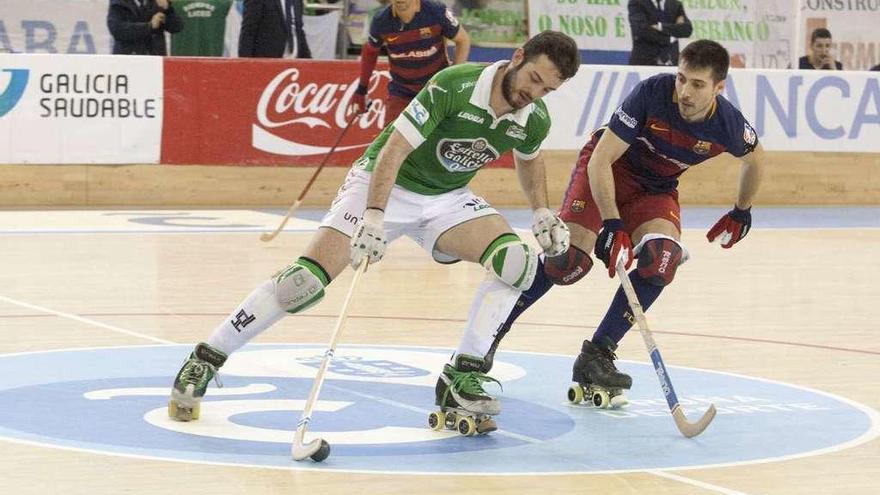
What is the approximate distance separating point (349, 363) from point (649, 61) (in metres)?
Answer: 11.1

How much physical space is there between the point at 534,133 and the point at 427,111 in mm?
568

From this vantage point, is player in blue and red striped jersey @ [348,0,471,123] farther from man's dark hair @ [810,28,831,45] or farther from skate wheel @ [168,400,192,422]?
man's dark hair @ [810,28,831,45]

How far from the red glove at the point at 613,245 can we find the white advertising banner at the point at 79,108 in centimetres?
956

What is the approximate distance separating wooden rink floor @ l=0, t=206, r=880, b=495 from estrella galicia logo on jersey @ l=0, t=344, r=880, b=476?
9cm

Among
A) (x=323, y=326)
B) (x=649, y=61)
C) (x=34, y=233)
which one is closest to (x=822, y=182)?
(x=649, y=61)

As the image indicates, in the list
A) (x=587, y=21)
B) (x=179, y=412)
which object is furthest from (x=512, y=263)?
(x=587, y=21)

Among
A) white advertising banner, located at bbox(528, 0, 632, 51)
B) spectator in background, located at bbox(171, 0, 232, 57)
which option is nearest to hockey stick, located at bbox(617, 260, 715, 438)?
spectator in background, located at bbox(171, 0, 232, 57)

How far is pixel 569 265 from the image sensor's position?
7.39 meters

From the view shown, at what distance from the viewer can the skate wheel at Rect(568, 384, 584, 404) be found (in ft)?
23.6

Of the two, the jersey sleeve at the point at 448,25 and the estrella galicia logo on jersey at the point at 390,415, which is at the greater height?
the estrella galicia logo on jersey at the point at 390,415

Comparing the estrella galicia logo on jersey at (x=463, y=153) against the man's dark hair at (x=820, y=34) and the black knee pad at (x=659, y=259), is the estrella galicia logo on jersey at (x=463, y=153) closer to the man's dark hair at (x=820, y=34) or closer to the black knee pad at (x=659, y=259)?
the black knee pad at (x=659, y=259)

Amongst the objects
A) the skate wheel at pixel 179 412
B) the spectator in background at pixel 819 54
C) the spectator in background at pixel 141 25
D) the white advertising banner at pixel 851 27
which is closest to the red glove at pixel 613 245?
the skate wheel at pixel 179 412

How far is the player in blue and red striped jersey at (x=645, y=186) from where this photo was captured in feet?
23.1

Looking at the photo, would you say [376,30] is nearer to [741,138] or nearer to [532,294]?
[532,294]
